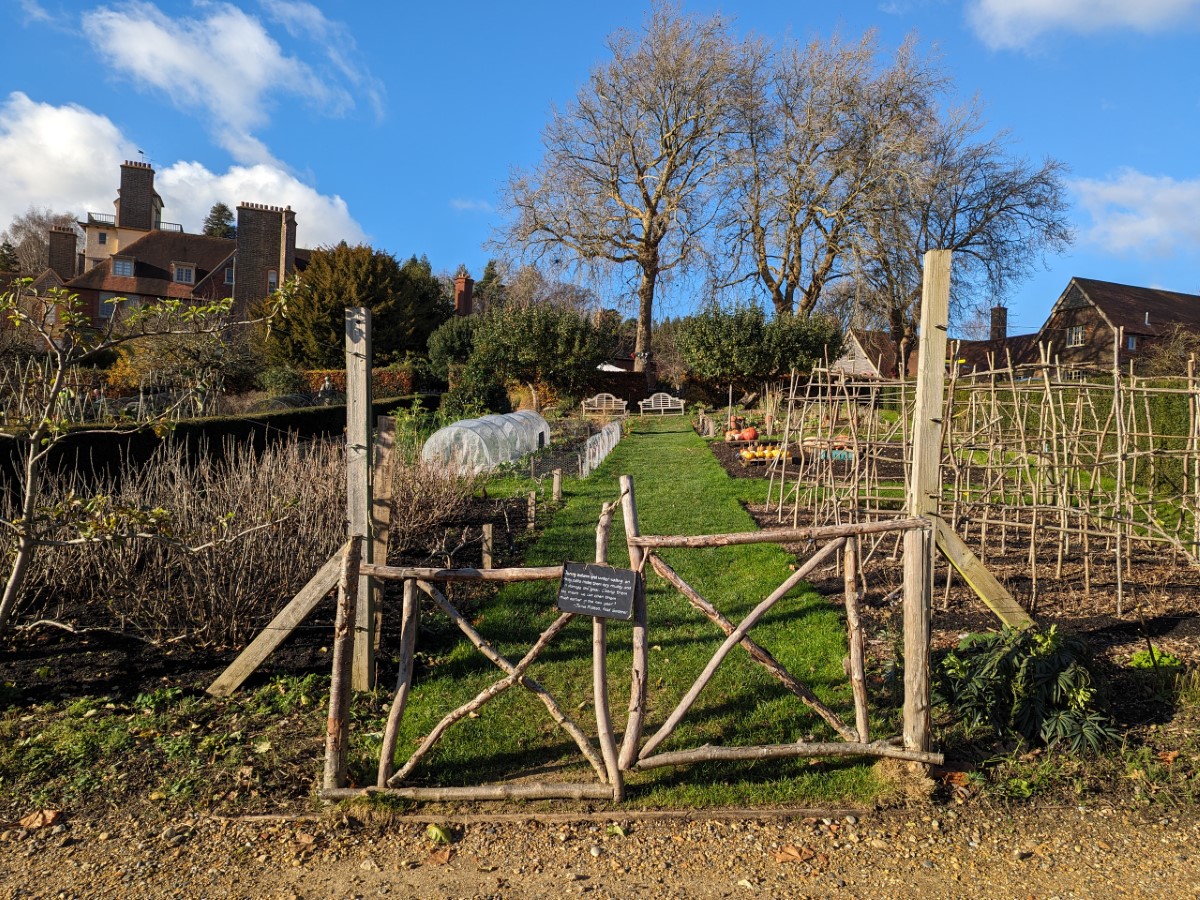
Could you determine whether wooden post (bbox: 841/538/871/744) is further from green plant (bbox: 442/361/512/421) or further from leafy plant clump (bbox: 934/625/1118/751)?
green plant (bbox: 442/361/512/421)

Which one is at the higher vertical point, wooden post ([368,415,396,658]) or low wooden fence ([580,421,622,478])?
low wooden fence ([580,421,622,478])

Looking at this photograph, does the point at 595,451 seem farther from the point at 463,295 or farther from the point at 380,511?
the point at 463,295

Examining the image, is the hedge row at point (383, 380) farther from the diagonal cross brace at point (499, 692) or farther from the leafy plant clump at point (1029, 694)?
the leafy plant clump at point (1029, 694)

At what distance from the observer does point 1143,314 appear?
36.1m

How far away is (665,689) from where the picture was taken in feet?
16.3

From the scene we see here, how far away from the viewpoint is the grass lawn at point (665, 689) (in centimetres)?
394

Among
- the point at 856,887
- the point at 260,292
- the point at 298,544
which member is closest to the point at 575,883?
the point at 856,887

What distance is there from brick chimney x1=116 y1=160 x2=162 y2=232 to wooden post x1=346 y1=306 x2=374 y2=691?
5197 cm

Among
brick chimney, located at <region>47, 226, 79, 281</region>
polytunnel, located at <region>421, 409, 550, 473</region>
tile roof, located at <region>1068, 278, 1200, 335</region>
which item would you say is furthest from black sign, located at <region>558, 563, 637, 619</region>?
brick chimney, located at <region>47, 226, 79, 281</region>

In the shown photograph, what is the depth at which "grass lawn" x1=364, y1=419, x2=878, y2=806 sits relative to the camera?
12.9 ft

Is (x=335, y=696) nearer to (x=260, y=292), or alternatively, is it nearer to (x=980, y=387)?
(x=980, y=387)

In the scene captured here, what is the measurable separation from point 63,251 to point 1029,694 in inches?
2230

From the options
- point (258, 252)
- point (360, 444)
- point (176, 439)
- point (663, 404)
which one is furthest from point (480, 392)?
point (360, 444)

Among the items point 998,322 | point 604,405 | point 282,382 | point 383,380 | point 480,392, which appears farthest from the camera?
point 998,322
